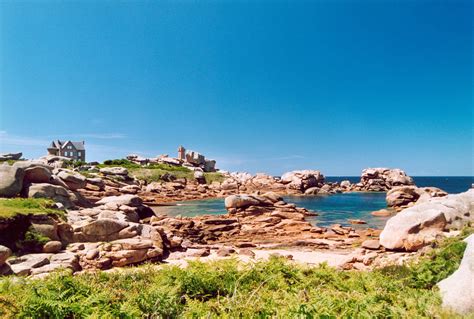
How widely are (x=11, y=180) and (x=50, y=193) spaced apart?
2520 mm

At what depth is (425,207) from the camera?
17.5 meters

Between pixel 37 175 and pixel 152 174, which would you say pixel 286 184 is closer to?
pixel 152 174

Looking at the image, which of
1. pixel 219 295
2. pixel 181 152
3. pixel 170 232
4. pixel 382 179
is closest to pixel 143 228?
pixel 170 232

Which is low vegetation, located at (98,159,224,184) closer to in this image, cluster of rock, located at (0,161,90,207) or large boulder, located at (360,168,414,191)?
cluster of rock, located at (0,161,90,207)

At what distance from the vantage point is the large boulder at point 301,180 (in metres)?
74.1

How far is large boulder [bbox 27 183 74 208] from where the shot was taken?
65.1ft

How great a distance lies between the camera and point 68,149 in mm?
88500

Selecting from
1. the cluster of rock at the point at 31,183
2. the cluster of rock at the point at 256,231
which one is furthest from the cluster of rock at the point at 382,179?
the cluster of rock at the point at 31,183

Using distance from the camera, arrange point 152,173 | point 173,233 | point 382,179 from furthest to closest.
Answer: point 382,179
point 152,173
point 173,233

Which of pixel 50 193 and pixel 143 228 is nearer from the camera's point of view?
pixel 143 228

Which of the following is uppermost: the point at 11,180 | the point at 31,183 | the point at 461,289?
the point at 11,180

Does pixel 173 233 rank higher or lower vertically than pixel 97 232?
lower

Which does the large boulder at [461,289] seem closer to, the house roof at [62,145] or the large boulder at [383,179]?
the large boulder at [383,179]

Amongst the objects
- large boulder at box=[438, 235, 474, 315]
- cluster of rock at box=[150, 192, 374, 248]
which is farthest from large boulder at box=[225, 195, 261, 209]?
large boulder at box=[438, 235, 474, 315]
